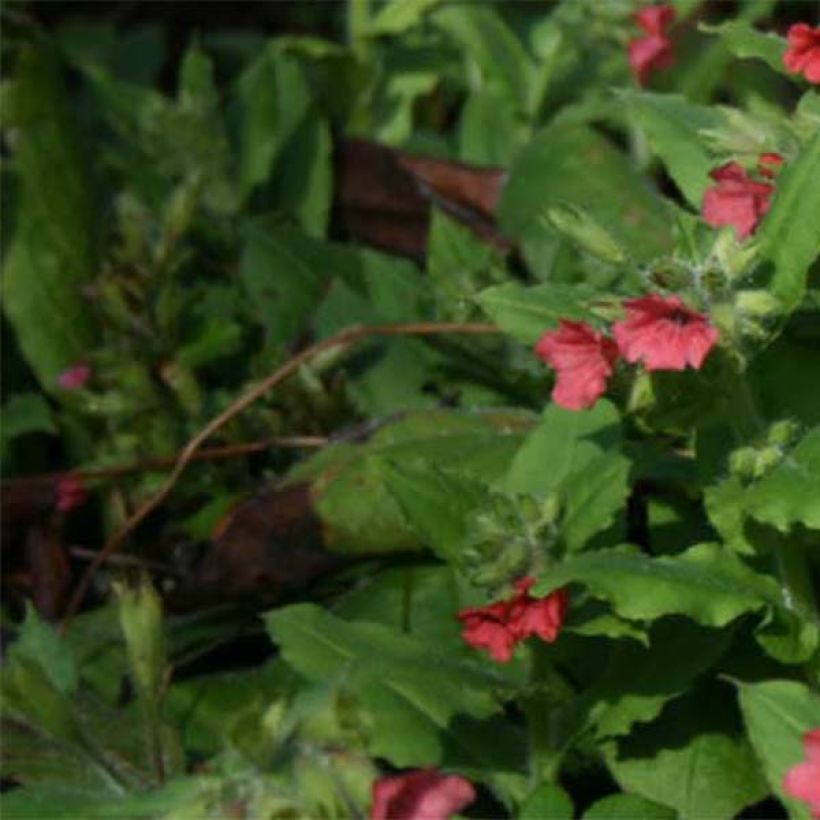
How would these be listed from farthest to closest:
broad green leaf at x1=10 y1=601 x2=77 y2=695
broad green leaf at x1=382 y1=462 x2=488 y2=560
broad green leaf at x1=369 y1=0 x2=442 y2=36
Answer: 1. broad green leaf at x1=369 y1=0 x2=442 y2=36
2. broad green leaf at x1=10 y1=601 x2=77 y2=695
3. broad green leaf at x1=382 y1=462 x2=488 y2=560

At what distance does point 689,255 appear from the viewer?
2.11m

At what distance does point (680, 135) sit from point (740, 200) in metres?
0.22

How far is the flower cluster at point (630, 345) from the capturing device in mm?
1959

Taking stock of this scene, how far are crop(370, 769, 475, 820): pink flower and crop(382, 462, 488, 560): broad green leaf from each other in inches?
18.2

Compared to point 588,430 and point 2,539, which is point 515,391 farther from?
point 2,539

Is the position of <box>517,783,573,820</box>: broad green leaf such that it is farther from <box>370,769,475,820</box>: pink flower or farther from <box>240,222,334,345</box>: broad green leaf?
<box>240,222,334,345</box>: broad green leaf

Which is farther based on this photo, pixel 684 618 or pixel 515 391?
pixel 515 391

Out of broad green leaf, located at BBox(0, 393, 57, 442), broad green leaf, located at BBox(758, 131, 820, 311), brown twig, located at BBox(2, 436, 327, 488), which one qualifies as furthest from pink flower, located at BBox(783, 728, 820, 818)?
broad green leaf, located at BBox(0, 393, 57, 442)

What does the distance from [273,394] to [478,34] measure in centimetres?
88

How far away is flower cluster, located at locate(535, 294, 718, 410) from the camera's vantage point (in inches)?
77.1

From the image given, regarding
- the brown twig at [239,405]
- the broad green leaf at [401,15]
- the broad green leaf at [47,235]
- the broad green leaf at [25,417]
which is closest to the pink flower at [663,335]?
the brown twig at [239,405]

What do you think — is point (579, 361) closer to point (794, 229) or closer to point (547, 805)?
point (794, 229)

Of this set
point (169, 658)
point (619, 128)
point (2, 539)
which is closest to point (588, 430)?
point (169, 658)

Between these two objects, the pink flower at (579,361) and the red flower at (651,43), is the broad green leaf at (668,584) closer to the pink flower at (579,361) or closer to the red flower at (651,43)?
the pink flower at (579,361)
